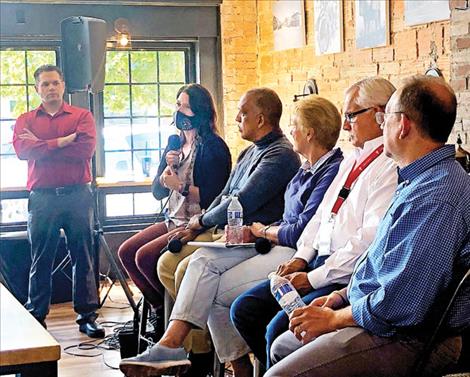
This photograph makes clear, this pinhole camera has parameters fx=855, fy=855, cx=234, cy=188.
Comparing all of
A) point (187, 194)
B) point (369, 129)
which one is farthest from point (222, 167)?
point (369, 129)

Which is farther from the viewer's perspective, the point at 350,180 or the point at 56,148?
the point at 56,148

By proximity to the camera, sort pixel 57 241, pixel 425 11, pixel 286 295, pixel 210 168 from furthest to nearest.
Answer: pixel 57 241, pixel 425 11, pixel 210 168, pixel 286 295

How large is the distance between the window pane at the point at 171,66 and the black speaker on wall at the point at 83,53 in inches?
65.3

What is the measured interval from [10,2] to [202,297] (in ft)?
12.7

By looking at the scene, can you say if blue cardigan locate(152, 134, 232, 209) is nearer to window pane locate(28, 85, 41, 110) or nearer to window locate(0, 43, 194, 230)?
window locate(0, 43, 194, 230)

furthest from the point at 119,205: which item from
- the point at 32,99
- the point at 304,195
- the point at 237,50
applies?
the point at 304,195

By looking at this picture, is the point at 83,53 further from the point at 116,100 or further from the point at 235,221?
the point at 235,221

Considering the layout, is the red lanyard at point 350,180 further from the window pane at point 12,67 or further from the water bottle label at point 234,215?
the window pane at point 12,67

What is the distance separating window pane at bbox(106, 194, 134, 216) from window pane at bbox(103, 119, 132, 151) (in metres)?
0.40

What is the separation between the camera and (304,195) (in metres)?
3.69

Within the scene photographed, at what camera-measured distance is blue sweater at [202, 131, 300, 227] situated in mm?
3996

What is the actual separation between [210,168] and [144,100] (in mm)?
2906

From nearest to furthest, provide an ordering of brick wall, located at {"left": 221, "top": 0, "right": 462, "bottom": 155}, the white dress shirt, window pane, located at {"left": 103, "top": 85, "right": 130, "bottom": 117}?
1. the white dress shirt
2. brick wall, located at {"left": 221, "top": 0, "right": 462, "bottom": 155}
3. window pane, located at {"left": 103, "top": 85, "right": 130, "bottom": 117}

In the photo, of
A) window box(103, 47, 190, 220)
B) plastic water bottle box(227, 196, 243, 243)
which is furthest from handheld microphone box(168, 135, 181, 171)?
window box(103, 47, 190, 220)
